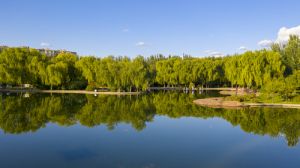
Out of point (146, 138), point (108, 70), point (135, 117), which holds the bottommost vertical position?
point (146, 138)

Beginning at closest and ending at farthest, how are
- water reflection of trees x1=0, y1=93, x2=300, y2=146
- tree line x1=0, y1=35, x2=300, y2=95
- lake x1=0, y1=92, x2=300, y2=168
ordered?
lake x1=0, y1=92, x2=300, y2=168 < water reflection of trees x1=0, y1=93, x2=300, y2=146 < tree line x1=0, y1=35, x2=300, y2=95

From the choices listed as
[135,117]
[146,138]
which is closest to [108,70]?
[135,117]

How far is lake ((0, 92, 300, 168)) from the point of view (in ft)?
44.7

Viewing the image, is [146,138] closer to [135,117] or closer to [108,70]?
[135,117]

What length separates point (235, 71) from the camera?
55.4m

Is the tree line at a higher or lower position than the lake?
higher

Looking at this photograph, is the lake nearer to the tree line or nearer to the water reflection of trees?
the water reflection of trees

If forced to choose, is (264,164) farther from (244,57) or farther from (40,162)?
(244,57)

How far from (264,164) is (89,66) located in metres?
47.3

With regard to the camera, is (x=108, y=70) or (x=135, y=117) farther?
(x=108, y=70)

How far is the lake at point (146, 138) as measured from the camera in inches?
537

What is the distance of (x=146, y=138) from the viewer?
18.5 m

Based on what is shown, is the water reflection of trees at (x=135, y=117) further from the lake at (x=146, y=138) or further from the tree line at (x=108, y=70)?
the tree line at (x=108, y=70)

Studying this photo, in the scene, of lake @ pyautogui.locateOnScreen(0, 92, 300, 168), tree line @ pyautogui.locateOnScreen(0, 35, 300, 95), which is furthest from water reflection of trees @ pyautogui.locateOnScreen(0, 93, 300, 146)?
tree line @ pyautogui.locateOnScreen(0, 35, 300, 95)
